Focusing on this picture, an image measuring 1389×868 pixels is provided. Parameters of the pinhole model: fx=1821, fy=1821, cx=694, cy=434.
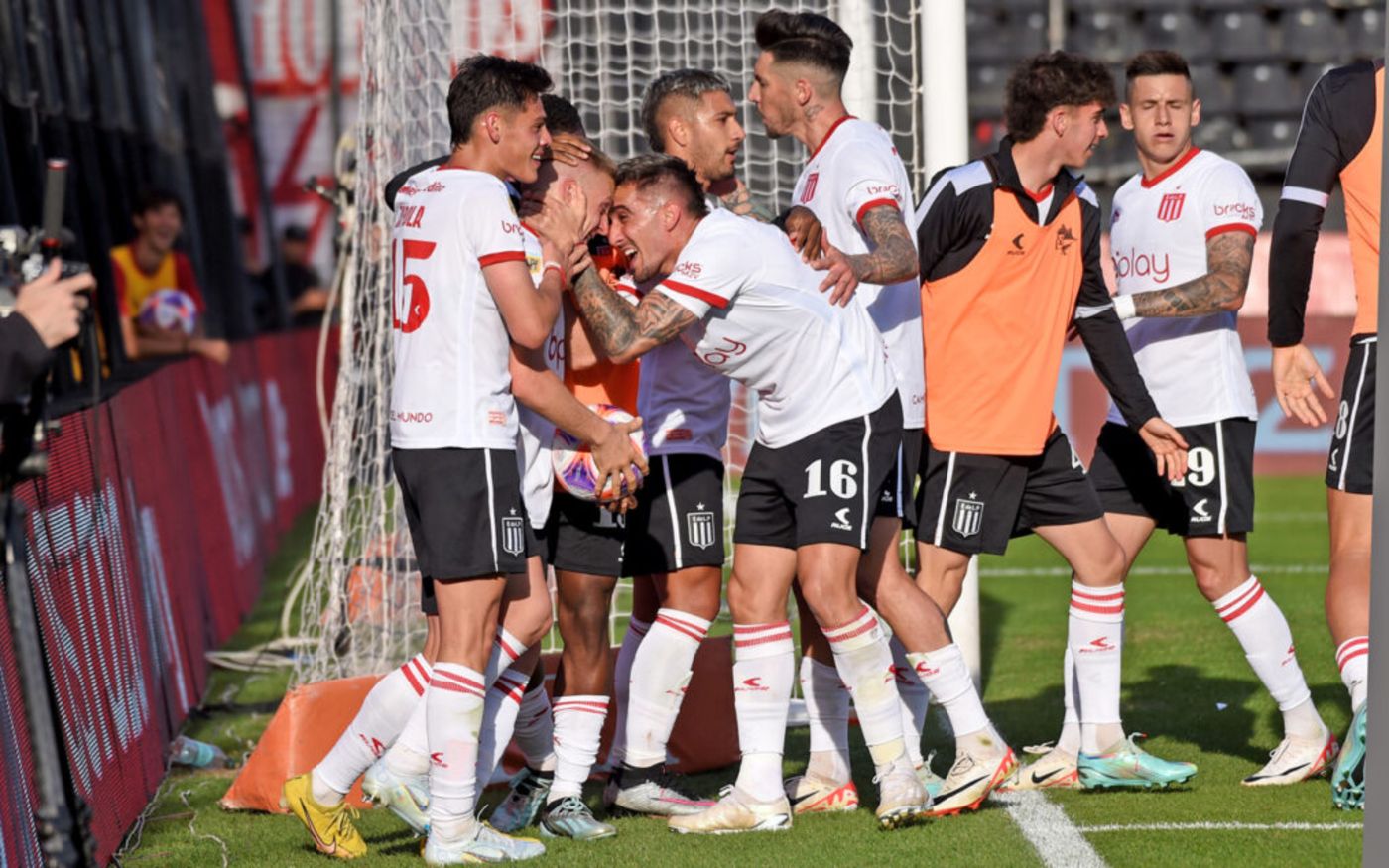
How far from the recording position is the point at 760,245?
506 centimetres

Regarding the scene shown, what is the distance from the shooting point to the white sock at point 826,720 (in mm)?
5559

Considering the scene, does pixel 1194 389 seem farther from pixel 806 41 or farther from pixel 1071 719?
pixel 806 41

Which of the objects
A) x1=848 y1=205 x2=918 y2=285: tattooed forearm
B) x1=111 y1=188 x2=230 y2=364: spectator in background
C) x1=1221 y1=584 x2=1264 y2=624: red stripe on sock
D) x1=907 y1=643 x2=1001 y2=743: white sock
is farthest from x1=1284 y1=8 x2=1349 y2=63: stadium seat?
x1=907 y1=643 x2=1001 y2=743: white sock

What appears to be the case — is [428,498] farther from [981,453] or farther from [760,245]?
[981,453]

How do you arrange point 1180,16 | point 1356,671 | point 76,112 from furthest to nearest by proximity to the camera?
point 1180,16, point 76,112, point 1356,671

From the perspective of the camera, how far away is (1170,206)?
232 inches

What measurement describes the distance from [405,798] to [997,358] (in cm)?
217

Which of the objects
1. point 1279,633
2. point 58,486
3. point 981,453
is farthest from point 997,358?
point 58,486

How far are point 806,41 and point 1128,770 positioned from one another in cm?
244

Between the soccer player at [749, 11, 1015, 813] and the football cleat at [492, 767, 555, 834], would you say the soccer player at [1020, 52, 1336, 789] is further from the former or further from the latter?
the football cleat at [492, 767, 555, 834]

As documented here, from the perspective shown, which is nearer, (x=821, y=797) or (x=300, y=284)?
(x=821, y=797)

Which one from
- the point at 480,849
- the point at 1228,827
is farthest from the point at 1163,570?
the point at 480,849

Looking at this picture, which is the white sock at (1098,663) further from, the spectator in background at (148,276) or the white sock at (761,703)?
the spectator in background at (148,276)

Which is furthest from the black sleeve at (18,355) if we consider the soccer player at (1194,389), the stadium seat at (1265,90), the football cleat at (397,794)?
the stadium seat at (1265,90)
